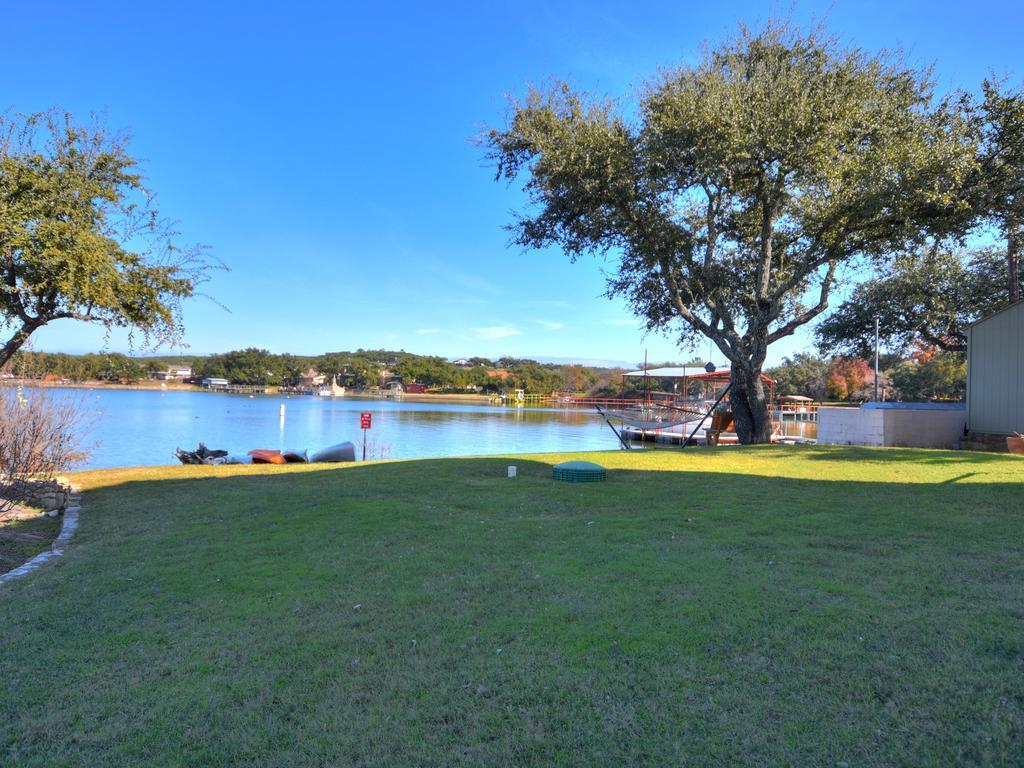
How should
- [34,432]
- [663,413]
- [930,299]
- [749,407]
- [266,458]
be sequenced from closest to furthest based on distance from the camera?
[34,432]
[266,458]
[749,407]
[930,299]
[663,413]

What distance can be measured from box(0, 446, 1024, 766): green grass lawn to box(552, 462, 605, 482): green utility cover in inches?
109

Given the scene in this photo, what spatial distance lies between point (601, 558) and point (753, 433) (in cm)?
1272

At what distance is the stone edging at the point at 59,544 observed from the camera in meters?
5.27

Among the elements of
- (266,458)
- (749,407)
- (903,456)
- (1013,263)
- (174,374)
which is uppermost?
(1013,263)

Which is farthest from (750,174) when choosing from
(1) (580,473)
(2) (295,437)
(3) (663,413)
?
(2) (295,437)

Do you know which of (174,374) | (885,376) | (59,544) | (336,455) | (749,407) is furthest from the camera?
(174,374)

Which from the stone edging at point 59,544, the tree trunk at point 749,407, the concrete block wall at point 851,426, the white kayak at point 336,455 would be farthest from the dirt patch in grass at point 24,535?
the concrete block wall at point 851,426

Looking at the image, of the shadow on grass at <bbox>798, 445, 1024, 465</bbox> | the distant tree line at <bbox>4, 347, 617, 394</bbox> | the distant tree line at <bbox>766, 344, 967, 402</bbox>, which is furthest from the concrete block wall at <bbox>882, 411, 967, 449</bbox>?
the distant tree line at <bbox>4, 347, 617, 394</bbox>

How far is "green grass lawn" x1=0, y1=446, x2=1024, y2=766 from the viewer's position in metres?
2.42

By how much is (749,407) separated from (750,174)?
595cm

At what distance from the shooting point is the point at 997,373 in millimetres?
13758

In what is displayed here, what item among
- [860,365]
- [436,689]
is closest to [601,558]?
[436,689]

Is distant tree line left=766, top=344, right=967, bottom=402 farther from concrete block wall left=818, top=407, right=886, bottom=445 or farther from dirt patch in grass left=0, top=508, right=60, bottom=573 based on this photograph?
dirt patch in grass left=0, top=508, right=60, bottom=573

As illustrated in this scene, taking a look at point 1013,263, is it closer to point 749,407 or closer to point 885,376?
point 749,407
